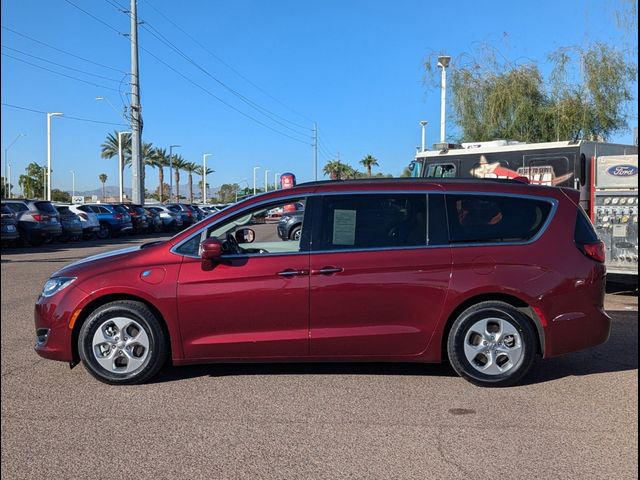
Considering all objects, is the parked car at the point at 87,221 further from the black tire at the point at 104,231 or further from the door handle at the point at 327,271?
the door handle at the point at 327,271

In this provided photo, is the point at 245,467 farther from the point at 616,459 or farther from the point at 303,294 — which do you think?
the point at 616,459

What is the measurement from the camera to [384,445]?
388 centimetres

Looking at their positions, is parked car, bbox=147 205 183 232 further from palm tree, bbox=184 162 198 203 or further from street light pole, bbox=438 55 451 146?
palm tree, bbox=184 162 198 203

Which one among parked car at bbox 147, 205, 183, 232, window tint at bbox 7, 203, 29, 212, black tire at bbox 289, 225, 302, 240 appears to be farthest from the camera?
parked car at bbox 147, 205, 183, 232

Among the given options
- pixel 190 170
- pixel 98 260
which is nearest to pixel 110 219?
pixel 98 260

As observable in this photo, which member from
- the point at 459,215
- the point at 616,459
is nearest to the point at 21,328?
the point at 459,215

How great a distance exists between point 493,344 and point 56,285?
379cm

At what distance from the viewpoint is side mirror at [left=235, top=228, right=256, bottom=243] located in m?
5.80

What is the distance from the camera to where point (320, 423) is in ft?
13.9

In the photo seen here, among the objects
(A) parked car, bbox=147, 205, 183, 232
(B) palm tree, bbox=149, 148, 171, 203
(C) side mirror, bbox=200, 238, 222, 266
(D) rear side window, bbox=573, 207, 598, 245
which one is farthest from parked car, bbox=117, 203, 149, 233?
(B) palm tree, bbox=149, 148, 171, 203

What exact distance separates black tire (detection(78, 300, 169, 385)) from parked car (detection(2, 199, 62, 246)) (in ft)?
51.9

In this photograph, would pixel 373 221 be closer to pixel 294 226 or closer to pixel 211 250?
pixel 211 250

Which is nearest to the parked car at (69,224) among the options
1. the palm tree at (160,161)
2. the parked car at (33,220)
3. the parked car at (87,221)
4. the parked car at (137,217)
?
the parked car at (87,221)

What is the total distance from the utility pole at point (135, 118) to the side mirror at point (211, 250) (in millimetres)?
30253
